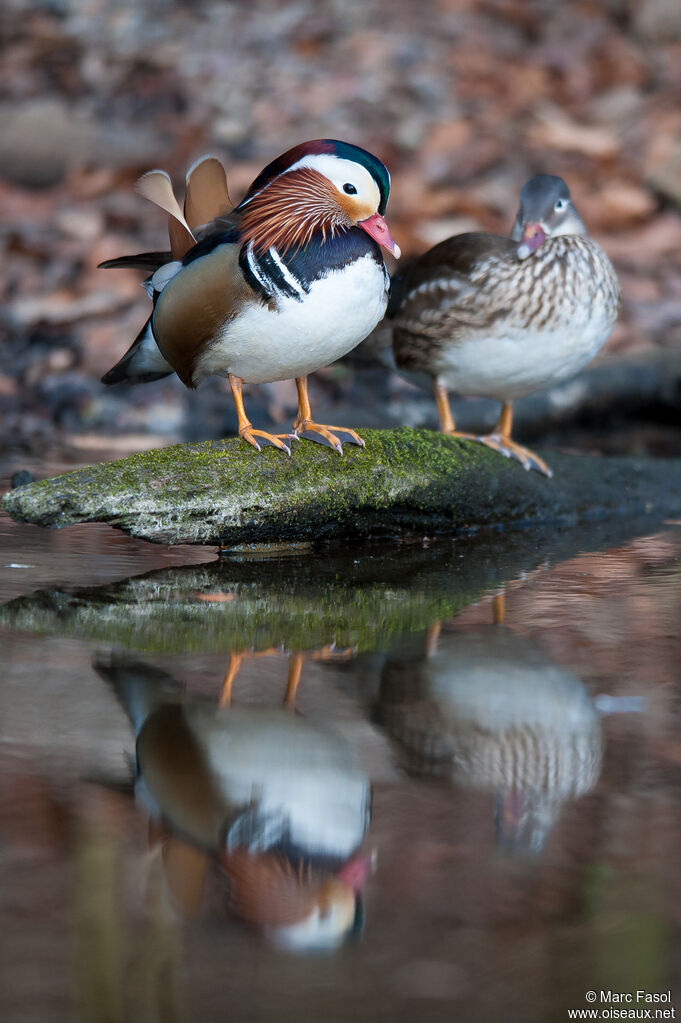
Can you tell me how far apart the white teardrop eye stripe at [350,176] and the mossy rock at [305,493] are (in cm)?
74

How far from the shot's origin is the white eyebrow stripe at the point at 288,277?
327cm

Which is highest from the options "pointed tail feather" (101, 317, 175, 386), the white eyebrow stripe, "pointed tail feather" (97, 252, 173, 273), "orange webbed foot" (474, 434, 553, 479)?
"pointed tail feather" (97, 252, 173, 273)

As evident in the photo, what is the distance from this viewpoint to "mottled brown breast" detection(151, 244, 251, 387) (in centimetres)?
332

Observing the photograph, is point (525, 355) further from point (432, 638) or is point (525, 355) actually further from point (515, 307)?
point (432, 638)

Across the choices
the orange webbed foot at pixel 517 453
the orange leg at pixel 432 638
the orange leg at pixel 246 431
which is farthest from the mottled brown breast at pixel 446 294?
the orange leg at pixel 432 638

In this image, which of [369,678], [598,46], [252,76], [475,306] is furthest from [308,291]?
[598,46]

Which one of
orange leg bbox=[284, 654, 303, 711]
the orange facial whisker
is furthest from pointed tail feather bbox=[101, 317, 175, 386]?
orange leg bbox=[284, 654, 303, 711]

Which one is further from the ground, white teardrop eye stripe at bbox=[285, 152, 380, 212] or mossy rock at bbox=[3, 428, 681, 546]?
white teardrop eye stripe at bbox=[285, 152, 380, 212]

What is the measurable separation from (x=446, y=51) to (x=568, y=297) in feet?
24.3

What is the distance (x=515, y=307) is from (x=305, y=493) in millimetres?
1016

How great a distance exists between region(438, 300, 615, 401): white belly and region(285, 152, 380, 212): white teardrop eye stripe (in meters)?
0.85

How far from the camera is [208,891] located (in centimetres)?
153

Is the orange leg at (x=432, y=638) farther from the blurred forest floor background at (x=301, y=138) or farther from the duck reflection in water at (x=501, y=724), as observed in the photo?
the blurred forest floor background at (x=301, y=138)

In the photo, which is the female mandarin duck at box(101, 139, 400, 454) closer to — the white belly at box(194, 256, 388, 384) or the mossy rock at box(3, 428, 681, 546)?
the white belly at box(194, 256, 388, 384)
